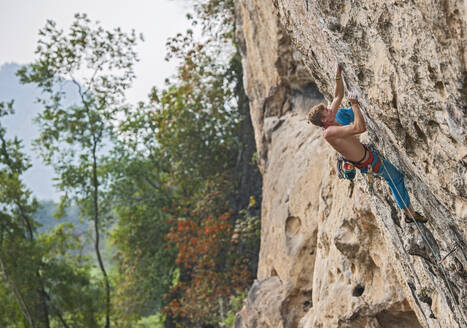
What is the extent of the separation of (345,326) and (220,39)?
12.4 meters

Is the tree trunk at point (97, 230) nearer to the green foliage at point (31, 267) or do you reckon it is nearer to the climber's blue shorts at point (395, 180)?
the green foliage at point (31, 267)

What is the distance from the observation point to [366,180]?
5230mm

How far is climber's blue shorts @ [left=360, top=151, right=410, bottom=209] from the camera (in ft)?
13.7

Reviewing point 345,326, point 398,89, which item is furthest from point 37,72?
point 398,89

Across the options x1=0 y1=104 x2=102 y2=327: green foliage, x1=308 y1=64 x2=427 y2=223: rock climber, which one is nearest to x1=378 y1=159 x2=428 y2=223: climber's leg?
x1=308 y1=64 x2=427 y2=223: rock climber

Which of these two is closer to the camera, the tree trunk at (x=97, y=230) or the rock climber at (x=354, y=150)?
the rock climber at (x=354, y=150)

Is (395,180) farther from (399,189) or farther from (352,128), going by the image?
(352,128)

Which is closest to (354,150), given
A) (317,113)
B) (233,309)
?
(317,113)

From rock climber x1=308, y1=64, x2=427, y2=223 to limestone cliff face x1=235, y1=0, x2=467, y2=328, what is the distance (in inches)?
4.5

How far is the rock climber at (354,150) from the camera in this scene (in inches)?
165

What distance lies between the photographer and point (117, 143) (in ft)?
63.8

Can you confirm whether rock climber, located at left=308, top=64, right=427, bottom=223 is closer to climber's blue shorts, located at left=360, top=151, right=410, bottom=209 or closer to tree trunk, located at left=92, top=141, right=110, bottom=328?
climber's blue shorts, located at left=360, top=151, right=410, bottom=209

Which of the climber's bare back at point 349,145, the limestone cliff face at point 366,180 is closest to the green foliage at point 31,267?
the limestone cliff face at point 366,180

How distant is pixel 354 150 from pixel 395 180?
47cm
